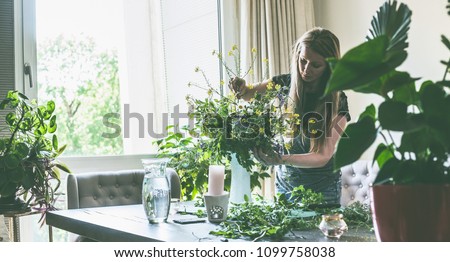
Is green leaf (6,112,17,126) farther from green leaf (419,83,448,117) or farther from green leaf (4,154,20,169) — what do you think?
green leaf (419,83,448,117)

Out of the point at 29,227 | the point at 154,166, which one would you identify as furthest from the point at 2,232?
the point at 154,166

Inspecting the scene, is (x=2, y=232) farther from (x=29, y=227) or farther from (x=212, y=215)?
(x=212, y=215)

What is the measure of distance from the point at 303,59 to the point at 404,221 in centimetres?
163

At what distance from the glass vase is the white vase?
27 cm

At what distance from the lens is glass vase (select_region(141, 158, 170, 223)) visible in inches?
71.3

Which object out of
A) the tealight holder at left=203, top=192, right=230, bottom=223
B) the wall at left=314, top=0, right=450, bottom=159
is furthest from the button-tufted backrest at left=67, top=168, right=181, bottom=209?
the wall at left=314, top=0, right=450, bottom=159

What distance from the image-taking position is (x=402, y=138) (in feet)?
2.98

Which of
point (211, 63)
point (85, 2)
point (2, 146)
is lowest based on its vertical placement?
point (2, 146)

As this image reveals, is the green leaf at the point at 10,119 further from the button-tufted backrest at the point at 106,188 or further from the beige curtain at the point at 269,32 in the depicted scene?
the beige curtain at the point at 269,32

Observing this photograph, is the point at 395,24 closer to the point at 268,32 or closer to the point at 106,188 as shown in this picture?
the point at 106,188

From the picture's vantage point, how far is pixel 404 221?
0.89 m

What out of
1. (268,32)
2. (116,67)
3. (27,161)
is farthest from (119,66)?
(27,161)

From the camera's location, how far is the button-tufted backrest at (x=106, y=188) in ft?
8.88

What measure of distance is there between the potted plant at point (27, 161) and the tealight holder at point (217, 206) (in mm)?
1110
